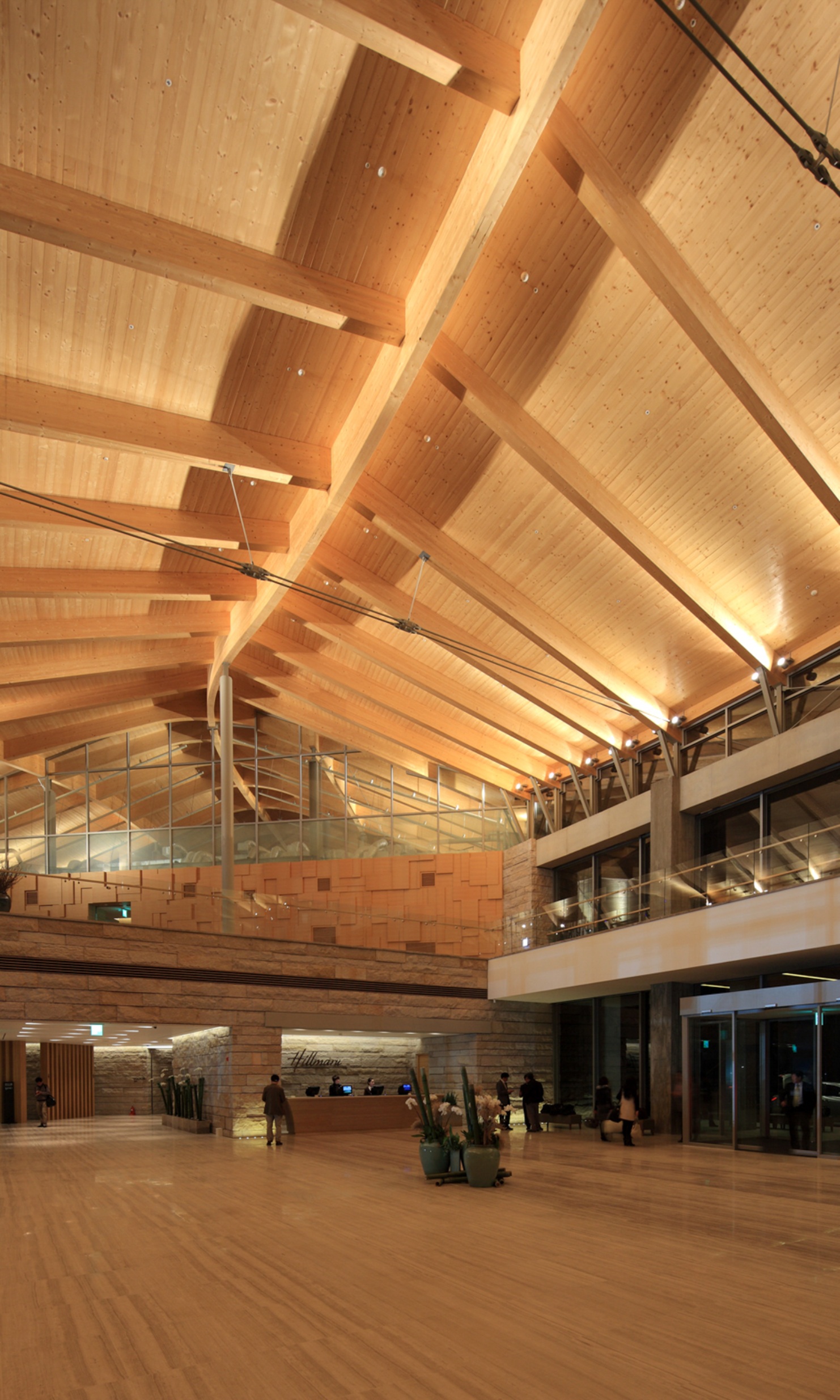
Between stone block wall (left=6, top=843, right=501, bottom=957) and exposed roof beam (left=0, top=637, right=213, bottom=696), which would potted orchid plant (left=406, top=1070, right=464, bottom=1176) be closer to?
stone block wall (left=6, top=843, right=501, bottom=957)

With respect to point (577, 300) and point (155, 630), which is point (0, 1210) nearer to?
point (577, 300)

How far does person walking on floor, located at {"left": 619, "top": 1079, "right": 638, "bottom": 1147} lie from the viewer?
16.0 metres

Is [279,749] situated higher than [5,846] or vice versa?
[279,749]

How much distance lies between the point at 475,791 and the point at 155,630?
9.68 metres

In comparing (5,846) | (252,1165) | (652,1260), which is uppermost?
(5,846)

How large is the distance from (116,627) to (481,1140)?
40.6 ft

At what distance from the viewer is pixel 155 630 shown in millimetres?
20328

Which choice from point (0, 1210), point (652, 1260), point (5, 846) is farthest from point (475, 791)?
point (652, 1260)


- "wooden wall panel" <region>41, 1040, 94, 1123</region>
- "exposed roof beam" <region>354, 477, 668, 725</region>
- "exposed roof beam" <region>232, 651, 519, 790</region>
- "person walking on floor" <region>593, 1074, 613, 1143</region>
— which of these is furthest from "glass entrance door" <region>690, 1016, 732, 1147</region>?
"wooden wall panel" <region>41, 1040, 94, 1123</region>

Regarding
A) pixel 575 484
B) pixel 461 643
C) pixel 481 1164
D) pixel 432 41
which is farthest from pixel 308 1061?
pixel 432 41

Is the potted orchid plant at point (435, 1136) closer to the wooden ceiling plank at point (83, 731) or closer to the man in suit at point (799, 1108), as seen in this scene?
the man in suit at point (799, 1108)

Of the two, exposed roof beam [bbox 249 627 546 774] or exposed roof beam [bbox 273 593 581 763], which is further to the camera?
exposed roof beam [bbox 249 627 546 774]

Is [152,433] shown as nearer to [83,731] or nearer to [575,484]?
[575,484]

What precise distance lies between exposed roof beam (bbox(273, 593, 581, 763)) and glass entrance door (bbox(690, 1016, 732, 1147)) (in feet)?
24.1
